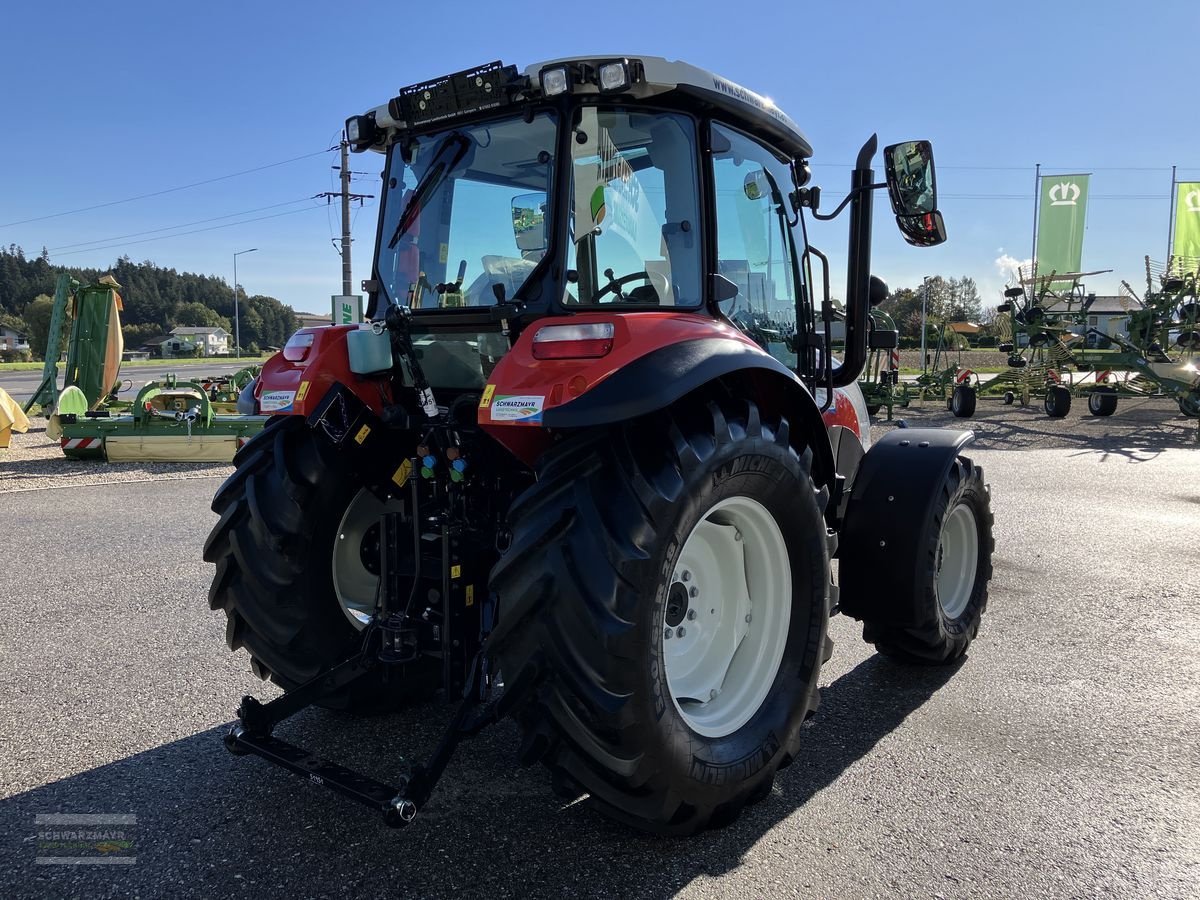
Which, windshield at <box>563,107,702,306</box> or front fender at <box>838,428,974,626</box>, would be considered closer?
windshield at <box>563,107,702,306</box>

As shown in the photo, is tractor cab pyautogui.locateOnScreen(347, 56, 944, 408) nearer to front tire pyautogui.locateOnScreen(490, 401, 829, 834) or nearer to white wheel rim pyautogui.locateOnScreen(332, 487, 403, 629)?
front tire pyautogui.locateOnScreen(490, 401, 829, 834)

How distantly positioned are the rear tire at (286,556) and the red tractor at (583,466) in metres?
0.01

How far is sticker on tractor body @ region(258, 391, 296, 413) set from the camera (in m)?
3.07

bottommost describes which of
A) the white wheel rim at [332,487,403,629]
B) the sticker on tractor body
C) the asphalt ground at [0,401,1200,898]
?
the asphalt ground at [0,401,1200,898]

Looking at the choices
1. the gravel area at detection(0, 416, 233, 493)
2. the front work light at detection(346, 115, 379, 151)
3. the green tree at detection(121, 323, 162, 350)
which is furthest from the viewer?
the green tree at detection(121, 323, 162, 350)

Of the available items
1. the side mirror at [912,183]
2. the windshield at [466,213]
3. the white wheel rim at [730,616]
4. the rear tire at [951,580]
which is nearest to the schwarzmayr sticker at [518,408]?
the windshield at [466,213]

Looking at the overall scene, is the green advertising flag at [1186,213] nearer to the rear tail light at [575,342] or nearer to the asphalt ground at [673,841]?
the asphalt ground at [673,841]

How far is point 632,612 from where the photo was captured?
2.22 meters

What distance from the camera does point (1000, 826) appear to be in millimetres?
2689

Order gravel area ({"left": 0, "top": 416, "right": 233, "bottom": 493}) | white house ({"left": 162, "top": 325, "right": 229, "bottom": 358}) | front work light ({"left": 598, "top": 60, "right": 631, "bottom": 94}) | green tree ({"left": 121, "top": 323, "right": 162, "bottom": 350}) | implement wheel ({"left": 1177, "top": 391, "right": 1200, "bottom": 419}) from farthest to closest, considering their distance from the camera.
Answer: green tree ({"left": 121, "top": 323, "right": 162, "bottom": 350}) < white house ({"left": 162, "top": 325, "right": 229, "bottom": 358}) < implement wheel ({"left": 1177, "top": 391, "right": 1200, "bottom": 419}) < gravel area ({"left": 0, "top": 416, "right": 233, "bottom": 493}) < front work light ({"left": 598, "top": 60, "right": 631, "bottom": 94})

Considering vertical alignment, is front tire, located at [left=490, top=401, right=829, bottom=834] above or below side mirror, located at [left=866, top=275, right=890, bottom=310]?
below

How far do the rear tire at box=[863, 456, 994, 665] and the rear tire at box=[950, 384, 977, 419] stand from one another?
48.0ft

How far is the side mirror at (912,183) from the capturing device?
3.33 meters

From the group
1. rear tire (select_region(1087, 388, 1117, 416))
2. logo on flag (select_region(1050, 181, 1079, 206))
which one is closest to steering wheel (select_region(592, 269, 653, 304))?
rear tire (select_region(1087, 388, 1117, 416))
